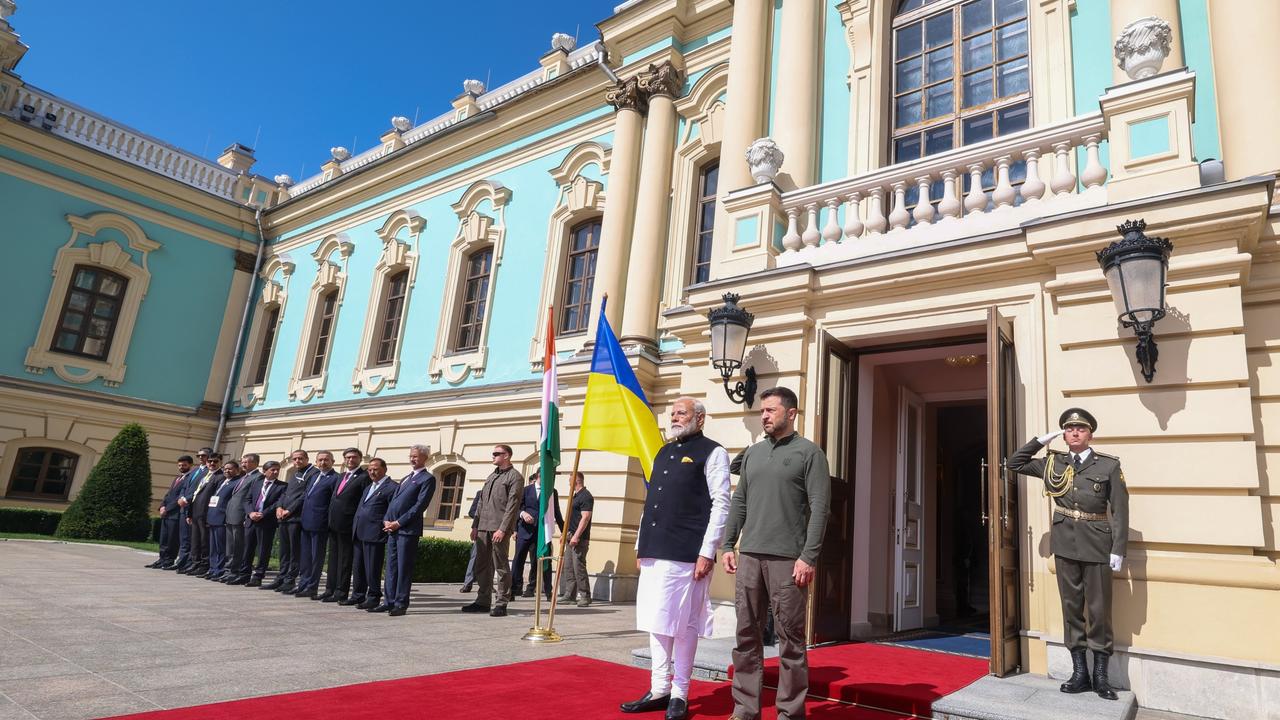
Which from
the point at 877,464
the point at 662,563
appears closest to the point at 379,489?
the point at 662,563

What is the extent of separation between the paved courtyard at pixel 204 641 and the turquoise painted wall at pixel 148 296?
36.5 feet

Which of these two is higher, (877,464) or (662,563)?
(877,464)

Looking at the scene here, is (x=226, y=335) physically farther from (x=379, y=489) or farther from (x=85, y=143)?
(x=379, y=489)

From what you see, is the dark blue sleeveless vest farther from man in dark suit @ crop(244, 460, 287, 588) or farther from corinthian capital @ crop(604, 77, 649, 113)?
corinthian capital @ crop(604, 77, 649, 113)

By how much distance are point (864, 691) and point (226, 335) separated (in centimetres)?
2072

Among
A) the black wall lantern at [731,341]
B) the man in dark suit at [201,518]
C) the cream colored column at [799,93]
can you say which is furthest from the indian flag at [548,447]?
the man in dark suit at [201,518]

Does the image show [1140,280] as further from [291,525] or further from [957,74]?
[291,525]

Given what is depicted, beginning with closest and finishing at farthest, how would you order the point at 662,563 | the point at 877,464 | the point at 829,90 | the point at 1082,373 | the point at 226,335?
Result: the point at 662,563 < the point at 1082,373 < the point at 877,464 < the point at 829,90 < the point at 226,335

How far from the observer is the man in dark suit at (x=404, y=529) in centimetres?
776

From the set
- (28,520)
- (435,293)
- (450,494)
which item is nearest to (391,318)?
(435,293)

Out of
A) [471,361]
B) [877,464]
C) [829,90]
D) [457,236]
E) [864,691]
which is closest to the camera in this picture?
[864,691]

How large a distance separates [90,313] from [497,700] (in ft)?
64.3

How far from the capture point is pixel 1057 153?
6.39m

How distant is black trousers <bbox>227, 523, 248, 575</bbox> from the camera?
988cm
